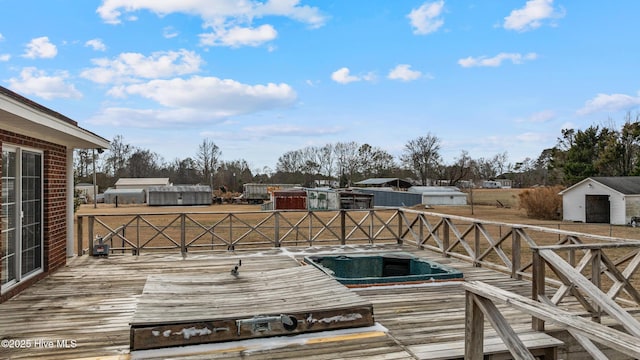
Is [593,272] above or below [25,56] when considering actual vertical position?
below

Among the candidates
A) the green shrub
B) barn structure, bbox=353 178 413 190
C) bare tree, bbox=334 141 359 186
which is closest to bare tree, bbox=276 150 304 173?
bare tree, bbox=334 141 359 186

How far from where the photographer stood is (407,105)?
2291 cm

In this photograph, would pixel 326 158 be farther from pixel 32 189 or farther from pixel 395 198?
pixel 32 189

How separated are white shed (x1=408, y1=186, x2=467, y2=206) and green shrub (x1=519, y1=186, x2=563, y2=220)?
1089cm

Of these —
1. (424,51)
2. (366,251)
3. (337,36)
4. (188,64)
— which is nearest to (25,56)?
(188,64)

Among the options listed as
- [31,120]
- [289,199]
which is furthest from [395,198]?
[31,120]

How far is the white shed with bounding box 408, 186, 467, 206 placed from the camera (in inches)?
1558

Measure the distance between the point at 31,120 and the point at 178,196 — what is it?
39478 mm

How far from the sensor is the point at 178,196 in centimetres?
4241

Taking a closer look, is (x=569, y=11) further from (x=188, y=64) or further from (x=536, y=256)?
(x=188, y=64)

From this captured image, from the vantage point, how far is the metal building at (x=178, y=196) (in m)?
41.8

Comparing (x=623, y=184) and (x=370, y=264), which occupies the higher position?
(x=623, y=184)

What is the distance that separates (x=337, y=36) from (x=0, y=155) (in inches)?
448

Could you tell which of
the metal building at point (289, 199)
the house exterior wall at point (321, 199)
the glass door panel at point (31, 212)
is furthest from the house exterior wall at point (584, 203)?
the glass door panel at point (31, 212)
